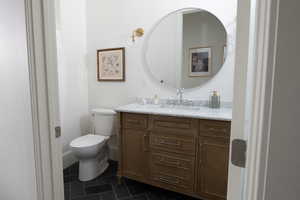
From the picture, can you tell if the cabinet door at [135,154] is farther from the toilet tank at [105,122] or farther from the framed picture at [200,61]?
the framed picture at [200,61]

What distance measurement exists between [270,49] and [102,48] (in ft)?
8.17

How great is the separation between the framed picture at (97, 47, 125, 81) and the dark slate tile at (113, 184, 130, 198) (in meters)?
1.36

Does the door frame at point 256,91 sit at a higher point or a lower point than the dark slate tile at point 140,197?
higher

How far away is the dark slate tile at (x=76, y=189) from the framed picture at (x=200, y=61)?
1813mm

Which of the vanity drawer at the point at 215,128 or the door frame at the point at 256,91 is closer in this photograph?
the door frame at the point at 256,91

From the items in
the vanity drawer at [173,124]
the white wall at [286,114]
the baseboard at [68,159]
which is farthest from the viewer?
the baseboard at [68,159]

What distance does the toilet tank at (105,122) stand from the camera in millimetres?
2437

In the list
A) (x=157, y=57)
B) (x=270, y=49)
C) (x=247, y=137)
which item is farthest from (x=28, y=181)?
(x=157, y=57)

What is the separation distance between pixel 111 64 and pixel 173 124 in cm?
135

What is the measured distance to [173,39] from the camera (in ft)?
7.30

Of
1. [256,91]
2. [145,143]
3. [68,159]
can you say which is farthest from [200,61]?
[68,159]

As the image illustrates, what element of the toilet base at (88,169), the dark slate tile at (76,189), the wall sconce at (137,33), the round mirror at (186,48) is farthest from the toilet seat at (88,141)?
the wall sconce at (137,33)

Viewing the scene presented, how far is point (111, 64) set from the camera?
258cm

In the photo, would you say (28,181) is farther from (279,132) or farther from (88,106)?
(88,106)
